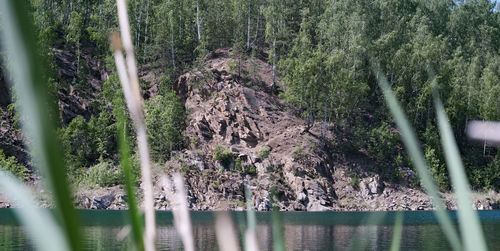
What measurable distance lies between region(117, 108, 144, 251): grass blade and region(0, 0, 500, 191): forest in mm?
40857

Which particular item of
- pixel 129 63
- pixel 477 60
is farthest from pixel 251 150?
pixel 129 63

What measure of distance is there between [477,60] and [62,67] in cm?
4002

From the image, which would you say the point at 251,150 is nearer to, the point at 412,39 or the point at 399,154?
the point at 399,154

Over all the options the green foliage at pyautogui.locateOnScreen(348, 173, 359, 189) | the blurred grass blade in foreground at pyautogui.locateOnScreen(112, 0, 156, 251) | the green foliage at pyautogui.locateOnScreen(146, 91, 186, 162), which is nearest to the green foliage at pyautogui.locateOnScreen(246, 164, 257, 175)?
the green foliage at pyautogui.locateOnScreen(146, 91, 186, 162)

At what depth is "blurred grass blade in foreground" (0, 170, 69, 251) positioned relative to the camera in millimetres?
406

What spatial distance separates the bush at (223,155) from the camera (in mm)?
43156

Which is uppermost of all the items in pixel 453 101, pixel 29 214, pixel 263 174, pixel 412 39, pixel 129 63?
pixel 412 39

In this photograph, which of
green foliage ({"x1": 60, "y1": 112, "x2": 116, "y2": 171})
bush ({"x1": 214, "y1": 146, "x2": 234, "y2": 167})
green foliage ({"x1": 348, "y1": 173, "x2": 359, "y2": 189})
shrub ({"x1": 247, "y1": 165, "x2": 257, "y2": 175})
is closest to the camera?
shrub ({"x1": 247, "y1": 165, "x2": 257, "y2": 175})

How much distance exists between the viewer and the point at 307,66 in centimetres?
4681

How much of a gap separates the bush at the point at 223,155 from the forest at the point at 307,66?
3.73m

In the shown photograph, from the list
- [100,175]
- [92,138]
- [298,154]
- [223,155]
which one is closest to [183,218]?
[100,175]

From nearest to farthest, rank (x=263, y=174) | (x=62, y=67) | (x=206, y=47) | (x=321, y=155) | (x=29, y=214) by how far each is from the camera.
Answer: (x=29, y=214) → (x=263, y=174) → (x=321, y=155) → (x=62, y=67) → (x=206, y=47)

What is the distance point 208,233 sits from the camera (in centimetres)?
2655

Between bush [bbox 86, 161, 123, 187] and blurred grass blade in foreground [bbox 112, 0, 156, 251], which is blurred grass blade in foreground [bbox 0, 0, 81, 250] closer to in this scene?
blurred grass blade in foreground [bbox 112, 0, 156, 251]
